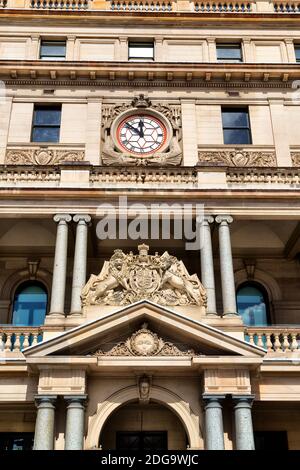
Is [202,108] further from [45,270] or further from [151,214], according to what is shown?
[45,270]

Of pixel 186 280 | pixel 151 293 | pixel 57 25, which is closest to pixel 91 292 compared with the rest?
pixel 151 293

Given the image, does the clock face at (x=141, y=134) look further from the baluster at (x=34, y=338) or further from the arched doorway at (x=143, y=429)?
the arched doorway at (x=143, y=429)

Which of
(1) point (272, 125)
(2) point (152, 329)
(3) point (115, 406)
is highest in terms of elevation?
(1) point (272, 125)

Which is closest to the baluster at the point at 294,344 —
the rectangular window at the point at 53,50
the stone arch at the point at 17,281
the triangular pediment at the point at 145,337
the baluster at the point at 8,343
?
the triangular pediment at the point at 145,337

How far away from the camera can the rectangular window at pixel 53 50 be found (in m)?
21.6

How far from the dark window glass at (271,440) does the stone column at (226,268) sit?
3.83m

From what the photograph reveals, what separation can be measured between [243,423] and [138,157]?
9.47m

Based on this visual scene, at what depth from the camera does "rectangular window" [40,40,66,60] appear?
21.6 m

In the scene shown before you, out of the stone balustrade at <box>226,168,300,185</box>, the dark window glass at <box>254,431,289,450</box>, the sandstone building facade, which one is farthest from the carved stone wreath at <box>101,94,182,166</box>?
the dark window glass at <box>254,431,289,450</box>

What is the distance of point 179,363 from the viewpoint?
47.0 feet

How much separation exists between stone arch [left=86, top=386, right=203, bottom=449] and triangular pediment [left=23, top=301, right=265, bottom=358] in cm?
106

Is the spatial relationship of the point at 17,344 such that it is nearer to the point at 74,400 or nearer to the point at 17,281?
the point at 74,400

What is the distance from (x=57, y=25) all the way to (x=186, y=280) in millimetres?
12316

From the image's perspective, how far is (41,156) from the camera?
1900 centimetres
